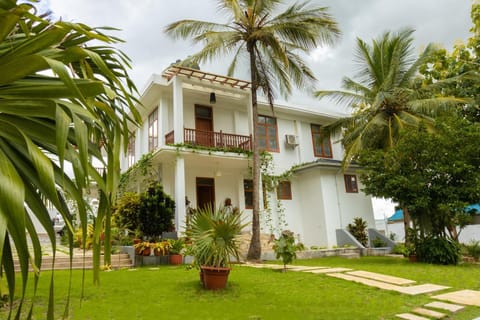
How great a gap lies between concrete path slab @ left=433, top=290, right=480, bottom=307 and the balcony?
9.31 m

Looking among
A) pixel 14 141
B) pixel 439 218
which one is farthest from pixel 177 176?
pixel 14 141

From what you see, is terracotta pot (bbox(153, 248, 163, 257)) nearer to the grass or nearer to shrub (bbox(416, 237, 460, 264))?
the grass

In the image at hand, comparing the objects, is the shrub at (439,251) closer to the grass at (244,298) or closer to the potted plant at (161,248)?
the grass at (244,298)

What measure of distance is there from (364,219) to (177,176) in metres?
9.52

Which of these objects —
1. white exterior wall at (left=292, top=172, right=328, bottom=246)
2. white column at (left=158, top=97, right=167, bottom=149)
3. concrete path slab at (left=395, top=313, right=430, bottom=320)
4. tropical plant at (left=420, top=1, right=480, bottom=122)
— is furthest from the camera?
white exterior wall at (left=292, top=172, right=328, bottom=246)

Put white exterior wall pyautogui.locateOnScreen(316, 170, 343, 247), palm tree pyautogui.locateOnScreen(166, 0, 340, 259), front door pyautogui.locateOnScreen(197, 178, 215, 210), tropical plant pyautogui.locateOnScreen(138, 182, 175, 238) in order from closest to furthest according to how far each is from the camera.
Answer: tropical plant pyautogui.locateOnScreen(138, 182, 175, 238) → palm tree pyautogui.locateOnScreen(166, 0, 340, 259) → front door pyautogui.locateOnScreen(197, 178, 215, 210) → white exterior wall pyautogui.locateOnScreen(316, 170, 343, 247)

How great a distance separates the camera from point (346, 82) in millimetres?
16906

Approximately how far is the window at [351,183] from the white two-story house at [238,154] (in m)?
0.05

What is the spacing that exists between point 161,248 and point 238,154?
5.00m

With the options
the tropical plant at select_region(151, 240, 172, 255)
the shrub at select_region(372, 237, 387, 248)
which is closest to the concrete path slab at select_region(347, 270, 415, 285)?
the tropical plant at select_region(151, 240, 172, 255)

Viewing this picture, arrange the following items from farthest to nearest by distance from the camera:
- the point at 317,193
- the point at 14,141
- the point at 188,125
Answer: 1. the point at 317,193
2. the point at 188,125
3. the point at 14,141

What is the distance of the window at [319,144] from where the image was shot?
58.9 ft

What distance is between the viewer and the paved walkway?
4.46 m

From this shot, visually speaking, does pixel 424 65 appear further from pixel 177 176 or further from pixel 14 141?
pixel 14 141
